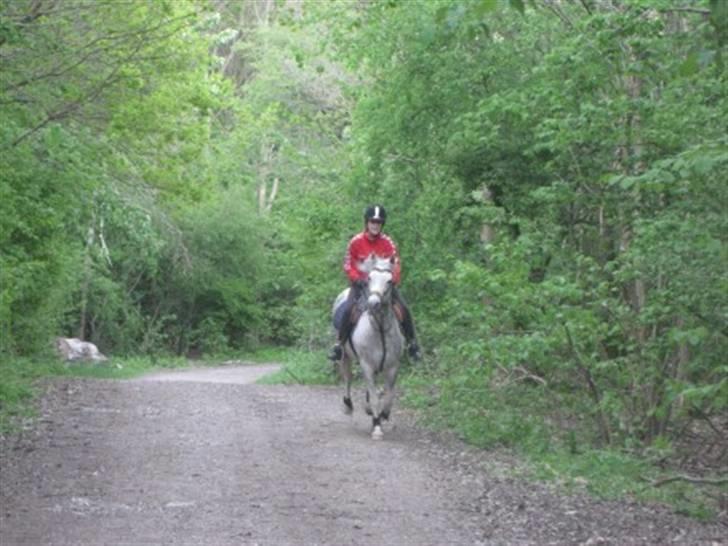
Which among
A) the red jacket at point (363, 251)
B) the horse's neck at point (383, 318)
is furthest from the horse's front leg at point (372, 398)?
the red jacket at point (363, 251)

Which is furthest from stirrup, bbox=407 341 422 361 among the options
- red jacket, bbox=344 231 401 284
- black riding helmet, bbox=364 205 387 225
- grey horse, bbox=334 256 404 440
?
black riding helmet, bbox=364 205 387 225

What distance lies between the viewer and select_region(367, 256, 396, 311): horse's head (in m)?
16.4

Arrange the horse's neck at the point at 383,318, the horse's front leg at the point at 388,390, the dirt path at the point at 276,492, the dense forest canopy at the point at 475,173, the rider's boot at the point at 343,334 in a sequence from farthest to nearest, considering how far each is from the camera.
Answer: the rider's boot at the point at 343,334, the horse's front leg at the point at 388,390, the horse's neck at the point at 383,318, the dense forest canopy at the point at 475,173, the dirt path at the point at 276,492

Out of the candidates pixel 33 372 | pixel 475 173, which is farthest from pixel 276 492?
pixel 33 372

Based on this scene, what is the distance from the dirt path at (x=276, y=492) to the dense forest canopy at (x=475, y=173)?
126 cm

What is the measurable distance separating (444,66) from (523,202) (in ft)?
9.35

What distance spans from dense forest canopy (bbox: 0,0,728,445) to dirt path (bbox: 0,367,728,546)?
1.26m

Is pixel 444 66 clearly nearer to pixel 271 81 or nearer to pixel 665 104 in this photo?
pixel 665 104

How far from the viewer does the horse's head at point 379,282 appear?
1643 centimetres

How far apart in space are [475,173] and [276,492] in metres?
11.2

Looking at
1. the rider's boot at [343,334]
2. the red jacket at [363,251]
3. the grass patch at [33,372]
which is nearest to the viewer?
the red jacket at [363,251]

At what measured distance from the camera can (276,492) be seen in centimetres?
1205

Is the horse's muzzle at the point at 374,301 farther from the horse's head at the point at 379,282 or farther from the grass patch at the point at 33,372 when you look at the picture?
the grass patch at the point at 33,372

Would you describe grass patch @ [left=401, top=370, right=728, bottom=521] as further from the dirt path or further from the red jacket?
Result: the red jacket
